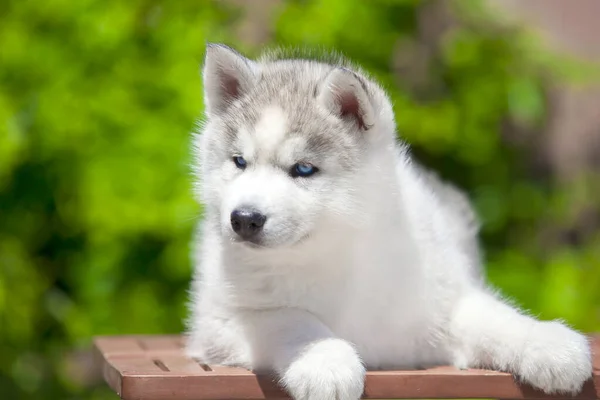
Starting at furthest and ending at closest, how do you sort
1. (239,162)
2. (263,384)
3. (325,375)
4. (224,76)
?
1. (224,76)
2. (239,162)
3. (263,384)
4. (325,375)

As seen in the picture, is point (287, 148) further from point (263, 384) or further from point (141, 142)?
point (141, 142)

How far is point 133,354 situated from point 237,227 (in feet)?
3.09

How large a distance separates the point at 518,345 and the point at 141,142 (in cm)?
235

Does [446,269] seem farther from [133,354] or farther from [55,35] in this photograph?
[55,35]

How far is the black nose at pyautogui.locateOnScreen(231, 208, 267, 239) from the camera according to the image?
2436 millimetres

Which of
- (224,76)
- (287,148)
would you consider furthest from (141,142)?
(287,148)

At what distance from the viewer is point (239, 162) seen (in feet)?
8.70

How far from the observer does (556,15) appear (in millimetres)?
5352

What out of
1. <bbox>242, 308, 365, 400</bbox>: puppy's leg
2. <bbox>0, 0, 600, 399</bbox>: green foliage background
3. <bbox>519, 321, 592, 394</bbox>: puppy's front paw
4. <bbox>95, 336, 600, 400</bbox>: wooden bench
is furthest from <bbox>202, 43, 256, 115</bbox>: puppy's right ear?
<bbox>0, 0, 600, 399</bbox>: green foliage background

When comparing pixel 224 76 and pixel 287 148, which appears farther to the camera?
pixel 224 76

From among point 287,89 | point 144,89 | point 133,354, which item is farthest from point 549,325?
point 144,89

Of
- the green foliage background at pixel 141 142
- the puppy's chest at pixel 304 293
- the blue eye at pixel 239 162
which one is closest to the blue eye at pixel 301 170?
the blue eye at pixel 239 162

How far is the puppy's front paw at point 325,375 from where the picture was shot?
236 cm

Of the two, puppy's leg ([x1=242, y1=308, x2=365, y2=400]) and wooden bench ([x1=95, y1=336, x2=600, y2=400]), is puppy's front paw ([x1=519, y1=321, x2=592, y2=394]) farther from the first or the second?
puppy's leg ([x1=242, y1=308, x2=365, y2=400])
